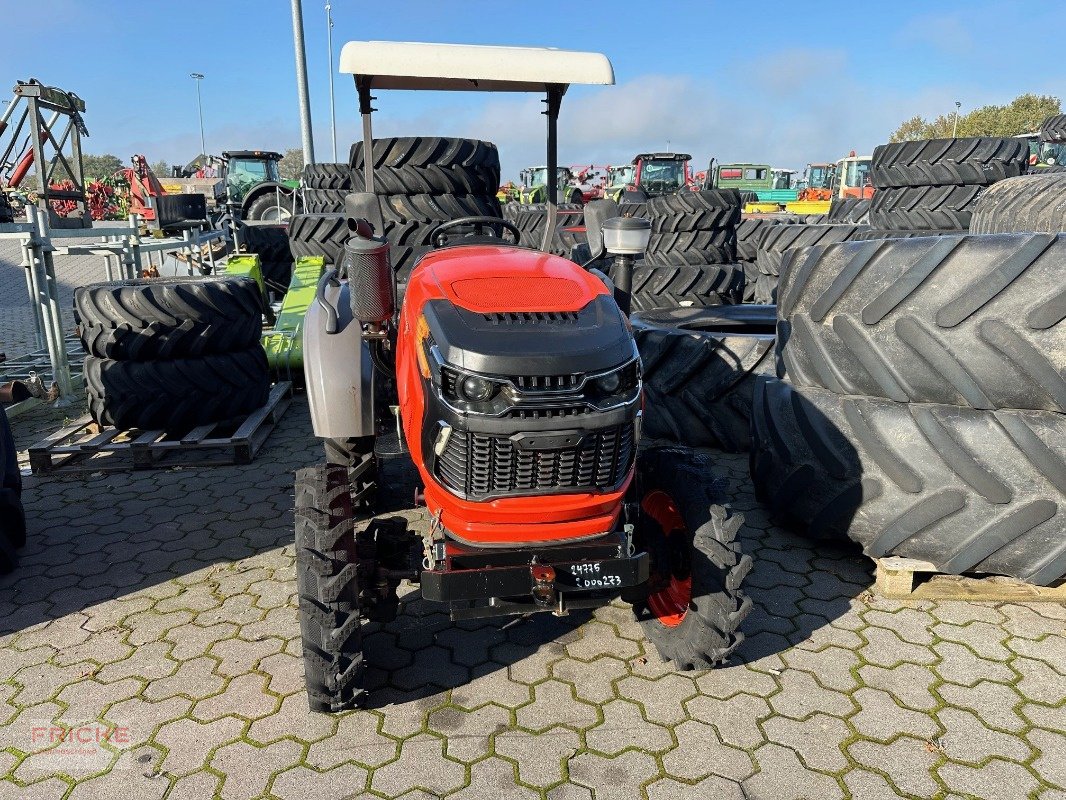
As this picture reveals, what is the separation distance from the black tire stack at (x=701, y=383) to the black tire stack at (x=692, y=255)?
286 centimetres

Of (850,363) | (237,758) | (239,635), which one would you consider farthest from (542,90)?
(237,758)

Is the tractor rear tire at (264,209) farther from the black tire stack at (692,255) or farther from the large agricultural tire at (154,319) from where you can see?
the large agricultural tire at (154,319)

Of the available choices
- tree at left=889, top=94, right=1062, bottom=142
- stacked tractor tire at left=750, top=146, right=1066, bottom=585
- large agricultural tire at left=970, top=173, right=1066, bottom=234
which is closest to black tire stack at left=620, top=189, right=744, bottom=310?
large agricultural tire at left=970, top=173, right=1066, bottom=234

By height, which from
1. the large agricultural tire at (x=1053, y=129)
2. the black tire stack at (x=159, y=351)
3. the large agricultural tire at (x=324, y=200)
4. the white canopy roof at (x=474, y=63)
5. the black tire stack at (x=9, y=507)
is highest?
the large agricultural tire at (x=1053, y=129)

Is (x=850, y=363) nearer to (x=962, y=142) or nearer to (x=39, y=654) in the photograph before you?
(x=39, y=654)

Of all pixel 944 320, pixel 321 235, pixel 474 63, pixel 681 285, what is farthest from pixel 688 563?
pixel 321 235

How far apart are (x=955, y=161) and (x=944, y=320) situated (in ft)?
20.0

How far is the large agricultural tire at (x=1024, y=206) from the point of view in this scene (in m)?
5.82

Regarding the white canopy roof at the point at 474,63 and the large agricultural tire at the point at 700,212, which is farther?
the large agricultural tire at the point at 700,212

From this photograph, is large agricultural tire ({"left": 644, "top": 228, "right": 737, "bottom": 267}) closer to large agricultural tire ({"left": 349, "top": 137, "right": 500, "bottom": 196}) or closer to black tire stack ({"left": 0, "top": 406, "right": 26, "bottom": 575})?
large agricultural tire ({"left": 349, "top": 137, "right": 500, "bottom": 196})

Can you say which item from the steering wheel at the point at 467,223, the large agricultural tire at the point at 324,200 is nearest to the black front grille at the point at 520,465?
the steering wheel at the point at 467,223

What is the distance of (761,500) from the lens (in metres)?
4.03

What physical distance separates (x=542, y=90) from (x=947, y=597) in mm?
2884

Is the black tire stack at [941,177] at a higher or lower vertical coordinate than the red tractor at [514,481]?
higher
